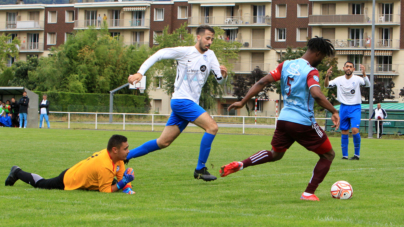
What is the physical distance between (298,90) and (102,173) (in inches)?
102

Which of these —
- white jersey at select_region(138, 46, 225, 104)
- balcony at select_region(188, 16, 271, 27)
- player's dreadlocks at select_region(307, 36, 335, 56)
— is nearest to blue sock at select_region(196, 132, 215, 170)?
white jersey at select_region(138, 46, 225, 104)

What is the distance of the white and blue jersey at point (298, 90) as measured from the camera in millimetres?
5473

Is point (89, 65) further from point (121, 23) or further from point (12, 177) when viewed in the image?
point (12, 177)

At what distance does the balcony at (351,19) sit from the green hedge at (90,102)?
24233 millimetres

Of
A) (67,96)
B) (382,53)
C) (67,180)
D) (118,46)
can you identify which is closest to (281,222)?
(67,180)

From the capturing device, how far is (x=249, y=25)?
62031mm

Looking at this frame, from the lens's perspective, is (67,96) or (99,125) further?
(67,96)

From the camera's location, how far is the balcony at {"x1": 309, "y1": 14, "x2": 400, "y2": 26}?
5750 cm

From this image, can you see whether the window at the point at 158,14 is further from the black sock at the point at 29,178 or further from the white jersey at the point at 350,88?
the black sock at the point at 29,178

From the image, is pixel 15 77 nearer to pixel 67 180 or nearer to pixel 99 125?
pixel 99 125

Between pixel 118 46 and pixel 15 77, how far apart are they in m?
21.6

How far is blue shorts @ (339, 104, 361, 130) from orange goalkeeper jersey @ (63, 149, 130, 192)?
688 cm

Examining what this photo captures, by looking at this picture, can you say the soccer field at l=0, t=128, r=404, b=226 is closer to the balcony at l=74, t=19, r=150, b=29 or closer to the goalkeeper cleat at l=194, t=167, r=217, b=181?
the goalkeeper cleat at l=194, t=167, r=217, b=181

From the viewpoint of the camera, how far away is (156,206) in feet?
16.0
